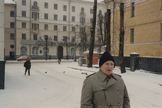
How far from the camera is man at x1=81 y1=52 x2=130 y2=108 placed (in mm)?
2664

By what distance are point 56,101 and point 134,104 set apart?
3.18 meters

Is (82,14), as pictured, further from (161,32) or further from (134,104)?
(134,104)

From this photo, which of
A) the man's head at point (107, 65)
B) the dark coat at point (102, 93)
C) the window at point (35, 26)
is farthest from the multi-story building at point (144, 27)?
the window at point (35, 26)

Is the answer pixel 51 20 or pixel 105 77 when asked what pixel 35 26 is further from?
pixel 105 77

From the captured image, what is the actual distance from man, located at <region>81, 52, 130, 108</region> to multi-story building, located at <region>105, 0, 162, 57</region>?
59.2 feet

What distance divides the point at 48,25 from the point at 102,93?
182 feet

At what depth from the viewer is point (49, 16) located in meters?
56.6

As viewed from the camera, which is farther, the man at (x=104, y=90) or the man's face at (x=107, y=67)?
the man's face at (x=107, y=67)

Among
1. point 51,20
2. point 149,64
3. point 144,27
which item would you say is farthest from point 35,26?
point 149,64

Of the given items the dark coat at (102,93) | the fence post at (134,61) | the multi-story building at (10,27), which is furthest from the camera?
the multi-story building at (10,27)

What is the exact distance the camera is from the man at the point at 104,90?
266 cm

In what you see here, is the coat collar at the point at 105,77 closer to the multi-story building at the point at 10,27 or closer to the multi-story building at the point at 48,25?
the multi-story building at the point at 48,25

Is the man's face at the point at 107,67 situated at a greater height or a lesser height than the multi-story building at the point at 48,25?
lesser

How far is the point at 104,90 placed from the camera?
2678 mm
